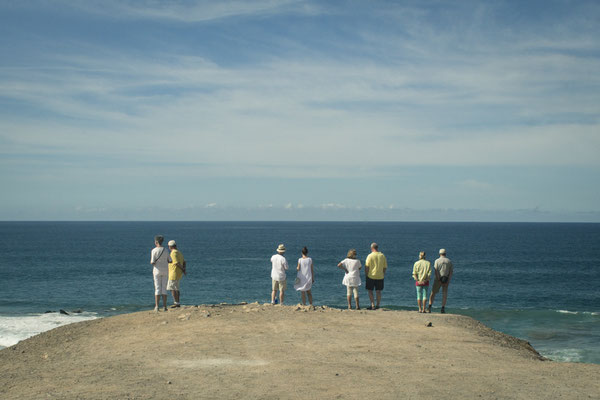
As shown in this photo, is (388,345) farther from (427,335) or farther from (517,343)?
(517,343)

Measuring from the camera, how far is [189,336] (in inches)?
488

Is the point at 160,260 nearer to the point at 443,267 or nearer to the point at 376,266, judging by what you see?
the point at 376,266

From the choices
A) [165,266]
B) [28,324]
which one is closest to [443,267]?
[165,266]

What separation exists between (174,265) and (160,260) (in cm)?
46

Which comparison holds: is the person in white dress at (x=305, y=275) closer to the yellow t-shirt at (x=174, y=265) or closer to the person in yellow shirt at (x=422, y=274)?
the person in yellow shirt at (x=422, y=274)

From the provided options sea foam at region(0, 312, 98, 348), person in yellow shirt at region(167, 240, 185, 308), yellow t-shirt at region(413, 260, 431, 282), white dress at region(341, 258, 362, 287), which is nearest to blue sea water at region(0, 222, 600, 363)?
sea foam at region(0, 312, 98, 348)

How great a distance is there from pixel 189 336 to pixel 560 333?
20.6 m

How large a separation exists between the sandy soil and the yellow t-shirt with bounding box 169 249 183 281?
108 centimetres

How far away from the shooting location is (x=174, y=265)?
15188 mm

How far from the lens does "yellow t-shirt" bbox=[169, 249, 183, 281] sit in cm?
1507

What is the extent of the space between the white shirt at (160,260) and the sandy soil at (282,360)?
1.36 meters

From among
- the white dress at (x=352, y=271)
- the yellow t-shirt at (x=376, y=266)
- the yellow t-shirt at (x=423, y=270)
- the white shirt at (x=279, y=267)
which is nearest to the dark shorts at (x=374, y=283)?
the yellow t-shirt at (x=376, y=266)

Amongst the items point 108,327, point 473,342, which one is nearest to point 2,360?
point 108,327

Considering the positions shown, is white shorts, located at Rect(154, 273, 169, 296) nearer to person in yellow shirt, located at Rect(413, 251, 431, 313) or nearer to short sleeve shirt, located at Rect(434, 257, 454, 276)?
person in yellow shirt, located at Rect(413, 251, 431, 313)
